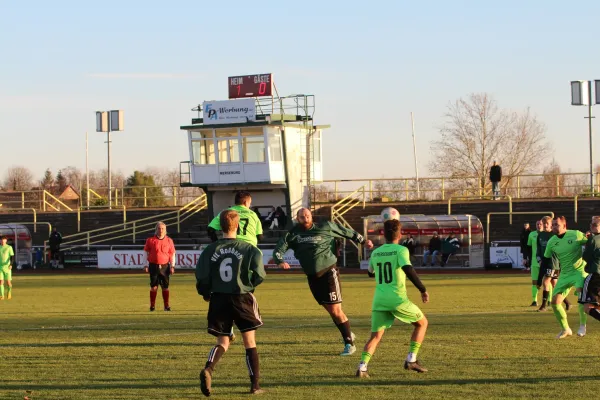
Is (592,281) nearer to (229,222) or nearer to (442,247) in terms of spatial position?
(229,222)

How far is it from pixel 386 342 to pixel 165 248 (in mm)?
8001

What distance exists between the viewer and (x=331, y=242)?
13680 millimetres

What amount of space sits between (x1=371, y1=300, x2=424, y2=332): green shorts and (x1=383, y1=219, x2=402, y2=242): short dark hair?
75 cm

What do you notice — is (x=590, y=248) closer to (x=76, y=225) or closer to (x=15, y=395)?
(x=15, y=395)

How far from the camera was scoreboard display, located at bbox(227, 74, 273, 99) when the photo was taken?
50.2 m

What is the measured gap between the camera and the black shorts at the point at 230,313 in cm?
999

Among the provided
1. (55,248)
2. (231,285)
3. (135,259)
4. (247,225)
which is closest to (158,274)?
(247,225)

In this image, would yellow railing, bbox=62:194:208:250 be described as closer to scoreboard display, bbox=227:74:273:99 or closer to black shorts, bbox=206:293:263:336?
scoreboard display, bbox=227:74:273:99

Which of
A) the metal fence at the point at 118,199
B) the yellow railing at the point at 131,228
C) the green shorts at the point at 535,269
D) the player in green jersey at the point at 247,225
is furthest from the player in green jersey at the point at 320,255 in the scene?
the metal fence at the point at 118,199

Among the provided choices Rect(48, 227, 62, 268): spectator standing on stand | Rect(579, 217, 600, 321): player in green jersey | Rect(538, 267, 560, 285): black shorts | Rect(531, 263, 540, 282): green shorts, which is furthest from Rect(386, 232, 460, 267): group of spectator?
Rect(579, 217, 600, 321): player in green jersey

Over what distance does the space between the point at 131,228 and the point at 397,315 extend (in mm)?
41426

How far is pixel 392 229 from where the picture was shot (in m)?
11.0

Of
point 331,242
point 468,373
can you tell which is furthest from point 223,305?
point 331,242

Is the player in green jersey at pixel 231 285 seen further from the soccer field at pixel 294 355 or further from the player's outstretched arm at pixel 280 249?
the player's outstretched arm at pixel 280 249
